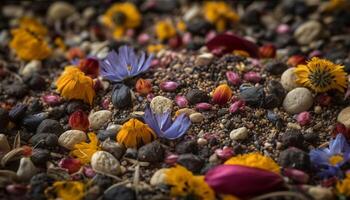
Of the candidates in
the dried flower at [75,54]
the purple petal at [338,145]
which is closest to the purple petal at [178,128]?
the purple petal at [338,145]

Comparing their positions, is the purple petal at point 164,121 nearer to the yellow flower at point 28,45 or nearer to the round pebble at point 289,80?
the round pebble at point 289,80

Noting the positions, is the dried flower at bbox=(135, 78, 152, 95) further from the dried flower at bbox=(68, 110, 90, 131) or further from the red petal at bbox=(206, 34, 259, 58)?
the red petal at bbox=(206, 34, 259, 58)

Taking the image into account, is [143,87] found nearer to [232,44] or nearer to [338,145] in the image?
[232,44]

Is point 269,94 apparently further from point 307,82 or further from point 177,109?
point 177,109

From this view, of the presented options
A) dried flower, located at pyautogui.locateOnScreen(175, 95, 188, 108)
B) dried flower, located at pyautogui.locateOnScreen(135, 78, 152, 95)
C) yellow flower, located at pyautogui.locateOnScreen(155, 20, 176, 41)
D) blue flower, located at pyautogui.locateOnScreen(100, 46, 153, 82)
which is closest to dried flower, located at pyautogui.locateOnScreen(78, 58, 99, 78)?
blue flower, located at pyautogui.locateOnScreen(100, 46, 153, 82)

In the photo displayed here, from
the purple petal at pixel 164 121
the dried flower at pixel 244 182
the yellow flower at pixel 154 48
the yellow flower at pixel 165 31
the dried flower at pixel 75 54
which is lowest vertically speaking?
the dried flower at pixel 244 182

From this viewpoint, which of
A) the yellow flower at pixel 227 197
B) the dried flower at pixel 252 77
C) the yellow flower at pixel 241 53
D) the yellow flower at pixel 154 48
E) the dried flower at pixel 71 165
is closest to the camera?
the yellow flower at pixel 227 197
